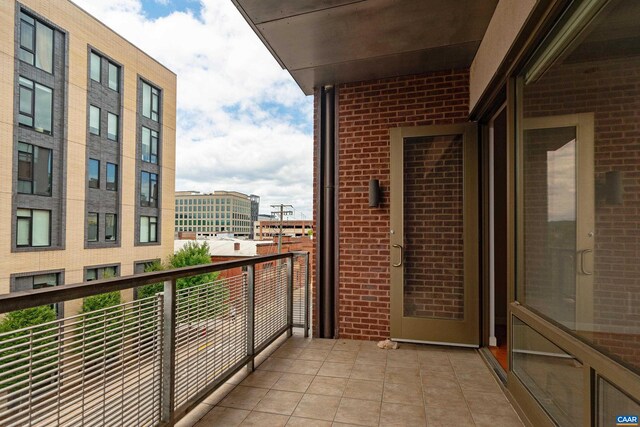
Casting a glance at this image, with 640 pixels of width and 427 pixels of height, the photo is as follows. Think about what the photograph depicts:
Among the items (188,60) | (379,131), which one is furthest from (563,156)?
(188,60)

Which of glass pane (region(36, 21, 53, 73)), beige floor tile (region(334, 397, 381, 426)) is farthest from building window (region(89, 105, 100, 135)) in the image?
beige floor tile (region(334, 397, 381, 426))

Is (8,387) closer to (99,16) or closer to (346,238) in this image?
(346,238)

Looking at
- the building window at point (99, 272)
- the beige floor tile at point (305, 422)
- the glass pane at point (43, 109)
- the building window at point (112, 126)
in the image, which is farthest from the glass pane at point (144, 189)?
the beige floor tile at point (305, 422)

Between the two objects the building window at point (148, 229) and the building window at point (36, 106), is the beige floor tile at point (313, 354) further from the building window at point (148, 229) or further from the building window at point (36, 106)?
the building window at point (148, 229)

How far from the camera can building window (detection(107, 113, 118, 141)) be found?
20141mm

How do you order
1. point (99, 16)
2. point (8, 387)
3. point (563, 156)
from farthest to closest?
point (99, 16)
point (563, 156)
point (8, 387)

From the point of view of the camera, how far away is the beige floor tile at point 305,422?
1827 mm

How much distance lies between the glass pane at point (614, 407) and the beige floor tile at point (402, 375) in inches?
53.7

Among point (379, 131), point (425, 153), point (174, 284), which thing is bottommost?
point (174, 284)

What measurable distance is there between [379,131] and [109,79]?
2231 cm

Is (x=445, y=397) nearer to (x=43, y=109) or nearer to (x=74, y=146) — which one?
(x=43, y=109)

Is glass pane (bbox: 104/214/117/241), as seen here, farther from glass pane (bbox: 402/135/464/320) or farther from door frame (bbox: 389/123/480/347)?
glass pane (bbox: 402/135/464/320)

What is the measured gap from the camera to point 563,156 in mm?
1522

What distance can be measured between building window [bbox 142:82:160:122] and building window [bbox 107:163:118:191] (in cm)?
429
